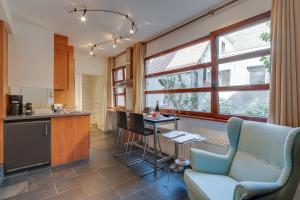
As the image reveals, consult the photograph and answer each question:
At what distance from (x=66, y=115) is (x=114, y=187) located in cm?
163

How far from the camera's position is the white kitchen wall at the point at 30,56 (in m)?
3.18

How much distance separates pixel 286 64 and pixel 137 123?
232 cm

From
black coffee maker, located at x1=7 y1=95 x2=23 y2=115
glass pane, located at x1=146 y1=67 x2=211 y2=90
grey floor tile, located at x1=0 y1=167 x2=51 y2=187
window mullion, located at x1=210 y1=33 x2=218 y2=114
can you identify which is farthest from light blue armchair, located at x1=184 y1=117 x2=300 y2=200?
black coffee maker, located at x1=7 y1=95 x2=23 y2=115

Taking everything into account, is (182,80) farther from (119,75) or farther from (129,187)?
(119,75)

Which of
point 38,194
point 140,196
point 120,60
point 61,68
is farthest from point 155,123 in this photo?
point 120,60

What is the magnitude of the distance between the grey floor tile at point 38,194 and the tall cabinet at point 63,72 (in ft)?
7.90

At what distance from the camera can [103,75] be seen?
6.15 meters

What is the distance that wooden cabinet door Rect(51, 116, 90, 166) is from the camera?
297 centimetres

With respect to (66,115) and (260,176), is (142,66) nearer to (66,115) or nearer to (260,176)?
(66,115)

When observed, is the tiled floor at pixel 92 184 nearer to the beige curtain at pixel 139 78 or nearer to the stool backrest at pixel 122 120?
the stool backrest at pixel 122 120

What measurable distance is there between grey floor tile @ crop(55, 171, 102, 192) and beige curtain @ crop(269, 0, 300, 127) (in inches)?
105

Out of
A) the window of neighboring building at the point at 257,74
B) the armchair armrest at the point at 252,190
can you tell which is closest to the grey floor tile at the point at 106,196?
the armchair armrest at the point at 252,190

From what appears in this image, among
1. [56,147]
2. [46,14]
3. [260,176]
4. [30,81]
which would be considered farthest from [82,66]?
[260,176]

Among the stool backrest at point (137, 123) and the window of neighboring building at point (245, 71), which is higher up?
the window of neighboring building at point (245, 71)
